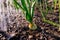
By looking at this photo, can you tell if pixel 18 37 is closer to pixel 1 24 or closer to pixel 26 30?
pixel 26 30

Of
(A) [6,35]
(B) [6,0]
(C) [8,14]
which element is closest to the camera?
(A) [6,35]

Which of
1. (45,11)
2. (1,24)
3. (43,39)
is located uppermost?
(45,11)

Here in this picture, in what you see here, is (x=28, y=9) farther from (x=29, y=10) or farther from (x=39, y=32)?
(x=39, y=32)

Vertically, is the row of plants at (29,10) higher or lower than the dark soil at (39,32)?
higher

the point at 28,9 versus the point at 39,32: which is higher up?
the point at 28,9

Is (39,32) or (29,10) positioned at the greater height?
(29,10)

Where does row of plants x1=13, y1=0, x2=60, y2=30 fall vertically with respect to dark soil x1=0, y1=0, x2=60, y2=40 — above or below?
above

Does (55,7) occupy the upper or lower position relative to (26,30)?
upper

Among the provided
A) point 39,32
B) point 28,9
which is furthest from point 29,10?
point 39,32

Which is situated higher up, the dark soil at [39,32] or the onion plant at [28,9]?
the onion plant at [28,9]

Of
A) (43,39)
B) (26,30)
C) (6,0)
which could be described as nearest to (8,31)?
(26,30)

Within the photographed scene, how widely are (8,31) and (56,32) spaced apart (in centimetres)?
45

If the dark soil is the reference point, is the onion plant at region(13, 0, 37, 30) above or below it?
above

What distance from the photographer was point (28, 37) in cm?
163
